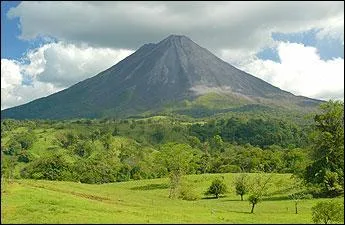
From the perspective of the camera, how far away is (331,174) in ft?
230

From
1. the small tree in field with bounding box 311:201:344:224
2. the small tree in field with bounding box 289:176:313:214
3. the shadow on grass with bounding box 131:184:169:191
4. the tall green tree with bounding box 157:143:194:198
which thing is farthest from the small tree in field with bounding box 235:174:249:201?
the small tree in field with bounding box 311:201:344:224

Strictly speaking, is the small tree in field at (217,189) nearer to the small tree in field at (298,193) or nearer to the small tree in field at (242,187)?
the small tree in field at (242,187)

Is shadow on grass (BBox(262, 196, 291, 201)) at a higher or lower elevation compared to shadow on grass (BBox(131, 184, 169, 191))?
lower

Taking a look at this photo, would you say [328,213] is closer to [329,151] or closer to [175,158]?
[329,151]

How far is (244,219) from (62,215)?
1984 cm

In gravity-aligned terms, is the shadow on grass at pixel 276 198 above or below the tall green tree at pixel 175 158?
below

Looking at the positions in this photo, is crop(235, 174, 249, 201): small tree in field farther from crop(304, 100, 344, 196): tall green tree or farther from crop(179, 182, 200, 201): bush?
crop(304, 100, 344, 196): tall green tree

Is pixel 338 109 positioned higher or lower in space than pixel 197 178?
higher

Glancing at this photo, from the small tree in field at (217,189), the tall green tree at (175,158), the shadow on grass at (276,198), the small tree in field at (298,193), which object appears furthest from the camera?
the tall green tree at (175,158)

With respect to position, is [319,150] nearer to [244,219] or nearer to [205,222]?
[244,219]

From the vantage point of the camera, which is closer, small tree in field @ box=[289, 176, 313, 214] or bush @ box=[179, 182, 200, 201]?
small tree in field @ box=[289, 176, 313, 214]

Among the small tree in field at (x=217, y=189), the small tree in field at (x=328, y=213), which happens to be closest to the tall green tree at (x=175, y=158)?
the small tree in field at (x=217, y=189)

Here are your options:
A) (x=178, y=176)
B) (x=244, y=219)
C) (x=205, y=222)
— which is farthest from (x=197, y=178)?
(x=205, y=222)

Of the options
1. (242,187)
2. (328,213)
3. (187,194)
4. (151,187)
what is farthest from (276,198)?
(328,213)
